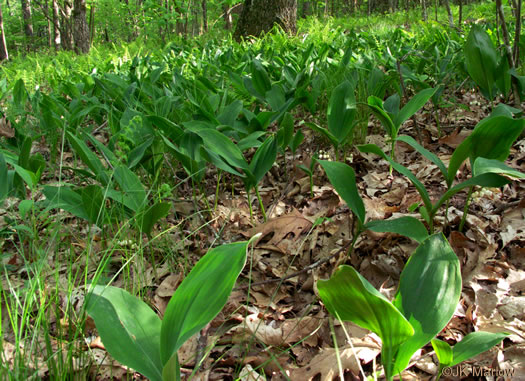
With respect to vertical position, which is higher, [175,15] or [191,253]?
[175,15]

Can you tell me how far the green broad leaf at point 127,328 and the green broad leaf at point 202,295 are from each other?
2.1 inches

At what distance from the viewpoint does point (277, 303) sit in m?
1.46

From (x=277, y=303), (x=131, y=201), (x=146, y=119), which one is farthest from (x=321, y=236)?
(x=146, y=119)

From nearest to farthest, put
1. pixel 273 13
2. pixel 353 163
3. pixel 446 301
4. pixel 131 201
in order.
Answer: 1. pixel 446 301
2. pixel 131 201
3. pixel 353 163
4. pixel 273 13

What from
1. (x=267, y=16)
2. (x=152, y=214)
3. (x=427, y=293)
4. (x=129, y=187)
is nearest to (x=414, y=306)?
(x=427, y=293)

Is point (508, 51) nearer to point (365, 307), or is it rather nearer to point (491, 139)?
point (491, 139)

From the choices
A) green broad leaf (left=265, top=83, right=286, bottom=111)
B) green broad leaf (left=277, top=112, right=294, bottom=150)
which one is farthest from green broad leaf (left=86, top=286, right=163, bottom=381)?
green broad leaf (left=265, top=83, right=286, bottom=111)

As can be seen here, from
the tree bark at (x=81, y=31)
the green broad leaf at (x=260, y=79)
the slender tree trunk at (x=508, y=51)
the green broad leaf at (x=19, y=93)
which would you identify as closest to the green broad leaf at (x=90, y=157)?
the green broad leaf at (x=260, y=79)

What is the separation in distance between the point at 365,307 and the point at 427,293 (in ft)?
0.48

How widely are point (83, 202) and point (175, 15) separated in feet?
27.3

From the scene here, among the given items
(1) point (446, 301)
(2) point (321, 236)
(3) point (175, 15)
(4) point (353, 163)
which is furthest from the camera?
(3) point (175, 15)

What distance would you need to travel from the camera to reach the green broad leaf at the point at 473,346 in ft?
2.78

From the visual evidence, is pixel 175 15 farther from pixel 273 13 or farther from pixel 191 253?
pixel 191 253

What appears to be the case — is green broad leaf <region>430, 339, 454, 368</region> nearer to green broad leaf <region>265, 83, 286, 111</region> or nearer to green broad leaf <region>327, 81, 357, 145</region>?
green broad leaf <region>327, 81, 357, 145</region>
